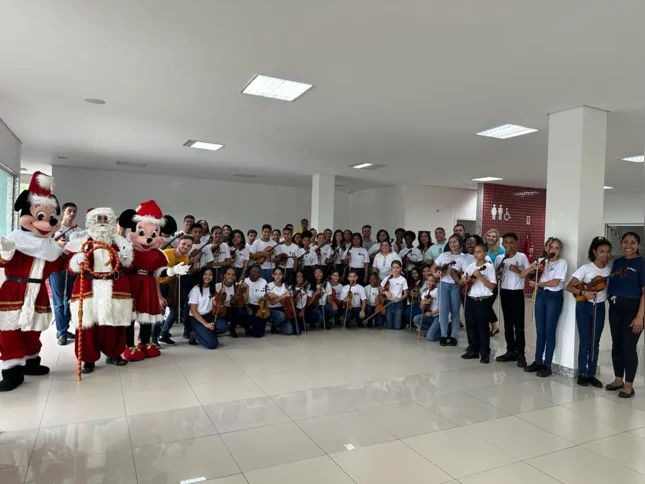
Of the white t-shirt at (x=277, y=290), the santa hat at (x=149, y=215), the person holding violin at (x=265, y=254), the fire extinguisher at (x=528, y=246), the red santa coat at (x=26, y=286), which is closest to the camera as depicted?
the red santa coat at (x=26, y=286)

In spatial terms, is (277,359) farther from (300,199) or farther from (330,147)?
(300,199)

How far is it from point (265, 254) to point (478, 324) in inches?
123

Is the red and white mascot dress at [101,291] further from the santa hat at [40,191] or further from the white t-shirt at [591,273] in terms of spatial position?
the white t-shirt at [591,273]

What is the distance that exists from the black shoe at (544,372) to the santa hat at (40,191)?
15.5 feet

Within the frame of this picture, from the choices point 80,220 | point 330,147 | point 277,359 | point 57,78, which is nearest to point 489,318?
point 277,359

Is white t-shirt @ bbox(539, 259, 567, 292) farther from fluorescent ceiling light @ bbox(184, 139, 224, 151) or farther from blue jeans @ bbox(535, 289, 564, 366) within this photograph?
fluorescent ceiling light @ bbox(184, 139, 224, 151)

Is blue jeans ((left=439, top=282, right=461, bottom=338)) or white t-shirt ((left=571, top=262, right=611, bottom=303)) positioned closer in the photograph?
white t-shirt ((left=571, top=262, right=611, bottom=303))

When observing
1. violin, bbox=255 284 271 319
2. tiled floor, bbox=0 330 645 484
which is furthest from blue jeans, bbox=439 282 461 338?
violin, bbox=255 284 271 319

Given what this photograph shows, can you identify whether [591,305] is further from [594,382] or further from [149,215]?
[149,215]

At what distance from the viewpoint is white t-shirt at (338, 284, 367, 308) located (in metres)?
6.23

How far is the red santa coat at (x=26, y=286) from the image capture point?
3.48m

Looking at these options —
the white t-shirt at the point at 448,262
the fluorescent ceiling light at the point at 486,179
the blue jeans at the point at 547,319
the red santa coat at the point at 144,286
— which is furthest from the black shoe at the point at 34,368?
the fluorescent ceiling light at the point at 486,179

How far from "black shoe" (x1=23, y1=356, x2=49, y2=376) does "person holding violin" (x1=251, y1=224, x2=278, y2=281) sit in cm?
309

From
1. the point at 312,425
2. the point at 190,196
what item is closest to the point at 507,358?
the point at 312,425
